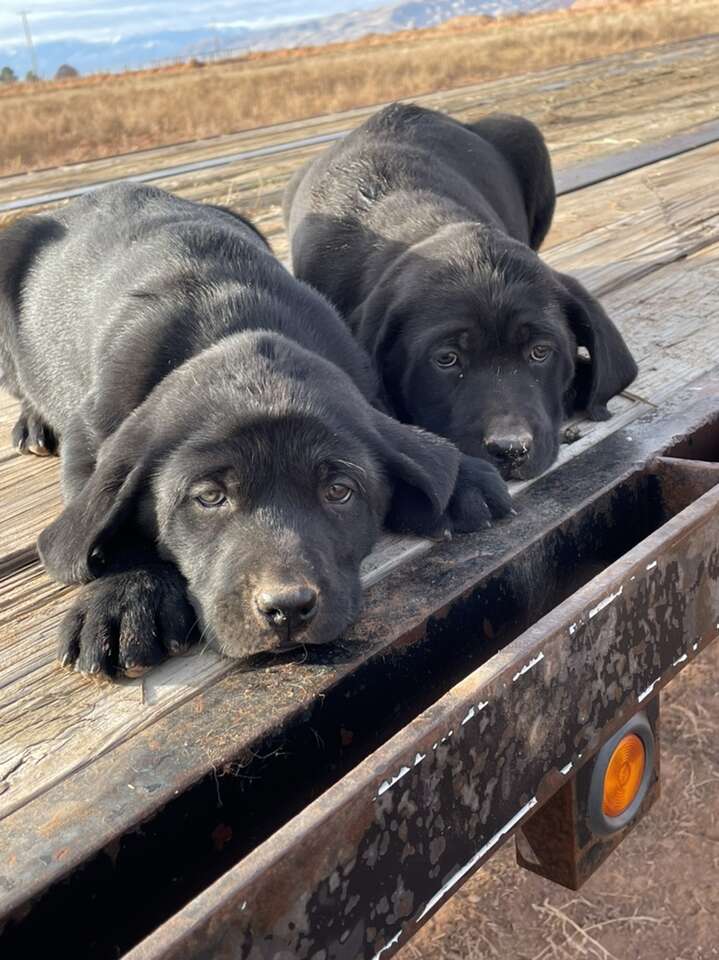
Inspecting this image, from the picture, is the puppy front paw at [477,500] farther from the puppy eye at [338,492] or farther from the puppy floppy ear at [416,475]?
the puppy eye at [338,492]

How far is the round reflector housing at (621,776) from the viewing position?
2.38 m

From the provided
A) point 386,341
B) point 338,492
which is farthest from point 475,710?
point 386,341

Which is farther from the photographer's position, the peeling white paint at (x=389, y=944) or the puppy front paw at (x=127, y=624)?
the puppy front paw at (x=127, y=624)

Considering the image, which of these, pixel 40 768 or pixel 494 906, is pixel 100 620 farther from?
pixel 494 906

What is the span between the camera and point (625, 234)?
5.18 metres

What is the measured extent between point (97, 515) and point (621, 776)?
130 cm

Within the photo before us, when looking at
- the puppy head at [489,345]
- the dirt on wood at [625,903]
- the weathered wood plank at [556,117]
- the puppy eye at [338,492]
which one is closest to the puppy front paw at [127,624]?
the puppy eye at [338,492]

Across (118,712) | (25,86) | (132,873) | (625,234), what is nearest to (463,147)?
(625,234)

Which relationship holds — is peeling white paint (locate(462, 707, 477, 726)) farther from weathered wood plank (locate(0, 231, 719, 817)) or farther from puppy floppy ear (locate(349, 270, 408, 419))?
puppy floppy ear (locate(349, 270, 408, 419))

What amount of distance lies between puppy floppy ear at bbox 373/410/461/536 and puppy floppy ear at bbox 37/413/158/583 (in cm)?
56

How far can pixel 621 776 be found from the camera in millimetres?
2510

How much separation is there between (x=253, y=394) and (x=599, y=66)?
38.7ft

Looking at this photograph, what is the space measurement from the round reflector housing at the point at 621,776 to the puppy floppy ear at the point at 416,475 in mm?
617

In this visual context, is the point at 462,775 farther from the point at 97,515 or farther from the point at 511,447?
the point at 511,447
